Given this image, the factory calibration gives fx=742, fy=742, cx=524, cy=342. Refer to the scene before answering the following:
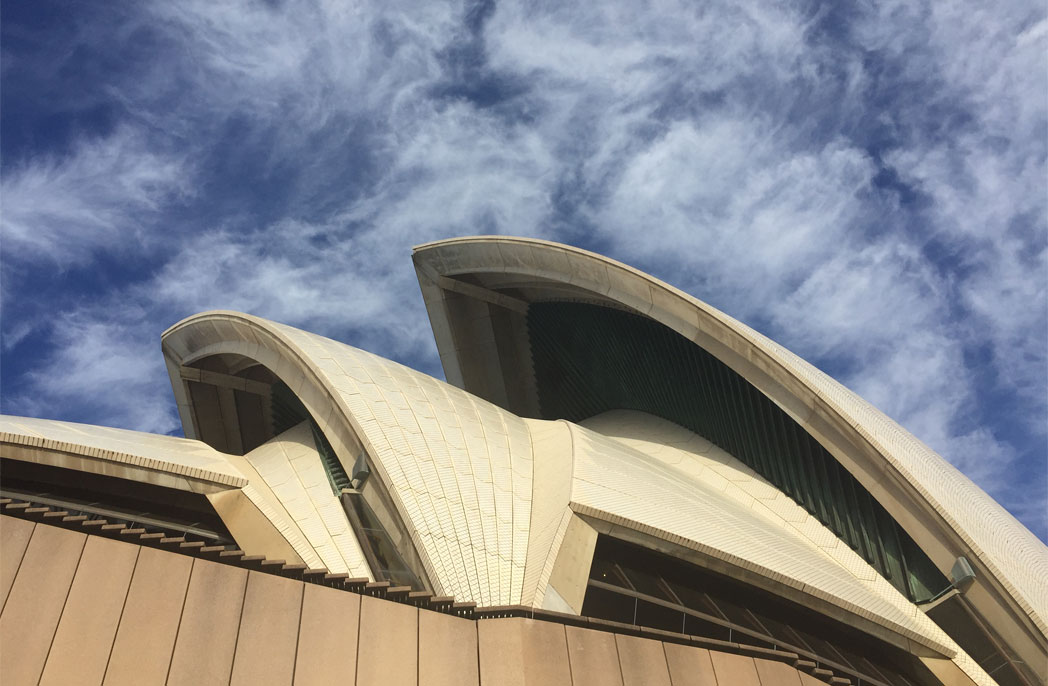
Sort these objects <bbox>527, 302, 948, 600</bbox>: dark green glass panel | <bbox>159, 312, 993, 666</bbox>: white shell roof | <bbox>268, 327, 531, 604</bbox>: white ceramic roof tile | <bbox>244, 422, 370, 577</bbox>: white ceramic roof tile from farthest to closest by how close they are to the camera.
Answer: <bbox>527, 302, 948, 600</bbox>: dark green glass panel
<bbox>244, 422, 370, 577</bbox>: white ceramic roof tile
<bbox>159, 312, 993, 666</bbox>: white shell roof
<bbox>268, 327, 531, 604</bbox>: white ceramic roof tile

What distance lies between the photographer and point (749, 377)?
15.6 meters

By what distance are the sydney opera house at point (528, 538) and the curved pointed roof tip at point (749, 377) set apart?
0.07 meters

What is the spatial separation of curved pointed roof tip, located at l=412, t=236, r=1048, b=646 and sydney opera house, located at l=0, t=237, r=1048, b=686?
0.24 feet

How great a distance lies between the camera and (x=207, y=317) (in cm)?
1950

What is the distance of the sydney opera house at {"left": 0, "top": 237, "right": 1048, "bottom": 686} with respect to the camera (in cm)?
728

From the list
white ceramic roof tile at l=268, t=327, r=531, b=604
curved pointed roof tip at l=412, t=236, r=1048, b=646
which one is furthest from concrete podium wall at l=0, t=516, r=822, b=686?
curved pointed roof tip at l=412, t=236, r=1048, b=646

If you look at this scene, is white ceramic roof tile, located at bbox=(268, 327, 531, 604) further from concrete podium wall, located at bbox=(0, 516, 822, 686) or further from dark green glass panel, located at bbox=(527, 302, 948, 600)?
dark green glass panel, located at bbox=(527, 302, 948, 600)

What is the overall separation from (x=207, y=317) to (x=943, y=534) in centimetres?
1737

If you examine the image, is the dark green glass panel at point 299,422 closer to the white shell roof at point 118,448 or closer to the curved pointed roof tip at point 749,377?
the white shell roof at point 118,448

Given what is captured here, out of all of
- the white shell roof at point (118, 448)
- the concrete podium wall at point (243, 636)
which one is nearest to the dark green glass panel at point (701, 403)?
the concrete podium wall at point (243, 636)

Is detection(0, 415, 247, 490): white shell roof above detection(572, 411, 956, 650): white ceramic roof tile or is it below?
above

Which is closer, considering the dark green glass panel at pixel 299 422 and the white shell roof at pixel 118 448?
the white shell roof at pixel 118 448

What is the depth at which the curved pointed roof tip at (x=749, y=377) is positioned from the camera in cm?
1254

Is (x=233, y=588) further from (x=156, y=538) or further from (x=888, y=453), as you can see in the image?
(x=888, y=453)
